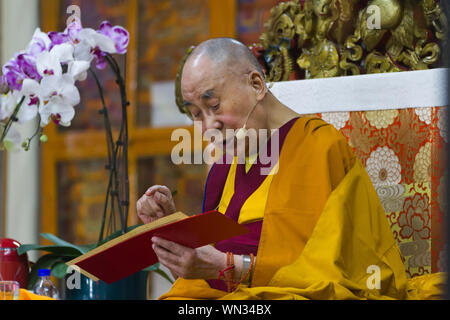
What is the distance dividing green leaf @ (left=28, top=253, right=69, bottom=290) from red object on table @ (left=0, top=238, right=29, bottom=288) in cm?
2

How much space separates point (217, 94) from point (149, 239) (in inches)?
18.7

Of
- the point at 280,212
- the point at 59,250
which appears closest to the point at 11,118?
the point at 59,250

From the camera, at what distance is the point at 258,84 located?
1.91 m

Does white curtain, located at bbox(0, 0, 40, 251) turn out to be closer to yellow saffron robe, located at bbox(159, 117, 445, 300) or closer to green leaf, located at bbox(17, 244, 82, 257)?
green leaf, located at bbox(17, 244, 82, 257)

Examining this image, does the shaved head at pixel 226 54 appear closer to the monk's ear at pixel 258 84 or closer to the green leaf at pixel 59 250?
the monk's ear at pixel 258 84

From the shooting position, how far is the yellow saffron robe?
156cm

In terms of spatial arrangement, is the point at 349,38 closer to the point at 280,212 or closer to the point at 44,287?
the point at 280,212

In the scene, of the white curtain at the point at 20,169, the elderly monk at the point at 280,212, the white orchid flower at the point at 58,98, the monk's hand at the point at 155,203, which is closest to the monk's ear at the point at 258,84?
the elderly monk at the point at 280,212

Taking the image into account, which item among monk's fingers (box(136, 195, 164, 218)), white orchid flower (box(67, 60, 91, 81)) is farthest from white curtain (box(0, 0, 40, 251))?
monk's fingers (box(136, 195, 164, 218))

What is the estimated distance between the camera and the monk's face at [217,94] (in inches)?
73.0

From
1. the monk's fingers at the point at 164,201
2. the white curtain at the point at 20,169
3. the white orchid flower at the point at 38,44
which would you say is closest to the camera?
the monk's fingers at the point at 164,201

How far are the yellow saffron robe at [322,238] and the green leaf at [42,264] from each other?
67 centimetres
